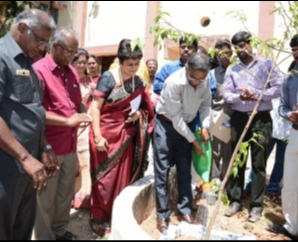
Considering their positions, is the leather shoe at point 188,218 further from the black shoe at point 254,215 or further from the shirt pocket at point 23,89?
the shirt pocket at point 23,89

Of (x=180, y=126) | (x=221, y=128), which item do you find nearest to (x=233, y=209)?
(x=221, y=128)

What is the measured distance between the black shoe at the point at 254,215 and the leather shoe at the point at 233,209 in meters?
0.17

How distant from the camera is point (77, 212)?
13.0 feet

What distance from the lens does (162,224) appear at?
10.2ft

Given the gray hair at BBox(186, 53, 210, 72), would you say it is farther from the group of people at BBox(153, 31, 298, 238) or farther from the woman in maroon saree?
the woman in maroon saree

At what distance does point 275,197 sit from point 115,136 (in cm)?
220

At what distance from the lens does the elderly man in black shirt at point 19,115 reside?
200 cm

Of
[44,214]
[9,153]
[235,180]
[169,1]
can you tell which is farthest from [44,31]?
[169,1]

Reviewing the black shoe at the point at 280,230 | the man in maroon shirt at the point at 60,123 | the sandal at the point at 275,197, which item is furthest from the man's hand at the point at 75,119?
the sandal at the point at 275,197

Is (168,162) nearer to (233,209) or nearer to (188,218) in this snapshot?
(188,218)

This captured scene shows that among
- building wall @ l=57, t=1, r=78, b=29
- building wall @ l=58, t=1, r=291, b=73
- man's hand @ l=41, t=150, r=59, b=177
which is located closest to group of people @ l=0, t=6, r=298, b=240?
man's hand @ l=41, t=150, r=59, b=177

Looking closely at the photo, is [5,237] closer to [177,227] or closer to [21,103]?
[21,103]

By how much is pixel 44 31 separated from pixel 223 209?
8.62 feet

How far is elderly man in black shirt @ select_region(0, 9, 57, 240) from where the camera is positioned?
2.00m
